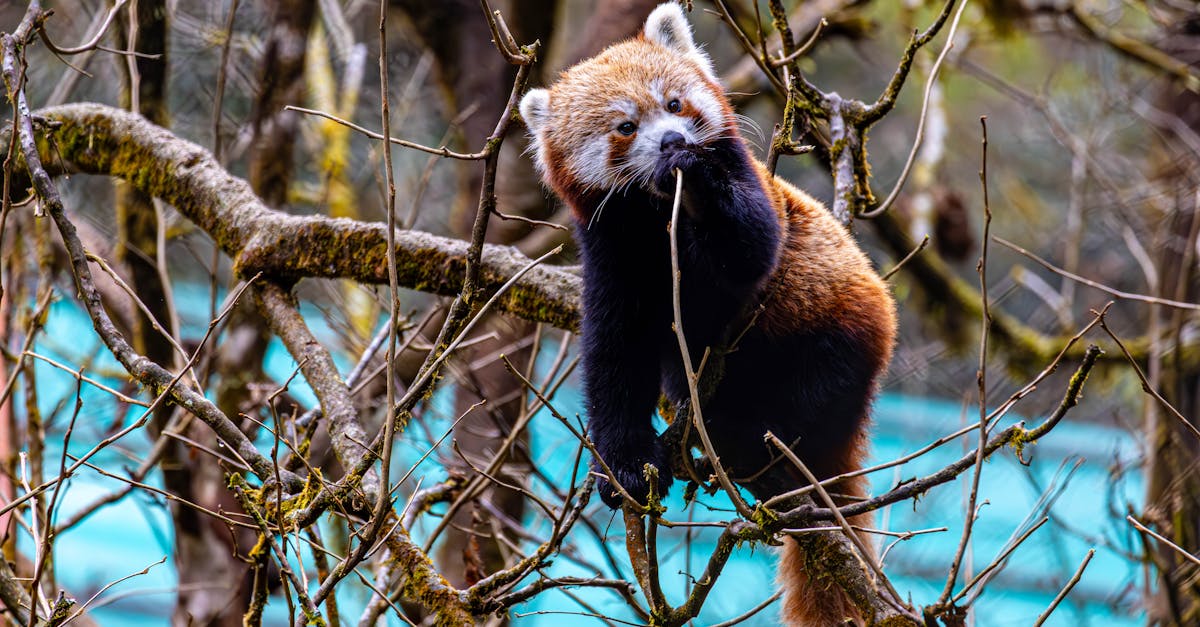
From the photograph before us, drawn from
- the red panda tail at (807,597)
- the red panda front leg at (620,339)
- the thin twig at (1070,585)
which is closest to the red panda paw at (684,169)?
the red panda front leg at (620,339)

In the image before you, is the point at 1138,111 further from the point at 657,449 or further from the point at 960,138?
the point at 960,138

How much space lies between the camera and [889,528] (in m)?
4.71

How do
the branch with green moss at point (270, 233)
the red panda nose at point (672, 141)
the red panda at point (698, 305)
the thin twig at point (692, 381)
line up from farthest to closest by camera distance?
the branch with green moss at point (270, 233) < the red panda at point (698, 305) < the red panda nose at point (672, 141) < the thin twig at point (692, 381)

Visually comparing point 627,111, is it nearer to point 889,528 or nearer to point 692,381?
point 692,381

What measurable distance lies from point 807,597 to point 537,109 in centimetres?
194

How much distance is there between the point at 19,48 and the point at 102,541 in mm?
6368

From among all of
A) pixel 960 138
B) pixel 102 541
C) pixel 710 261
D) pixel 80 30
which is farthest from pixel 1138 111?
pixel 102 541

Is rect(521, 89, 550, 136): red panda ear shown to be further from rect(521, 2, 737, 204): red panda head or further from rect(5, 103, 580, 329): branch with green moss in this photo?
rect(5, 103, 580, 329): branch with green moss

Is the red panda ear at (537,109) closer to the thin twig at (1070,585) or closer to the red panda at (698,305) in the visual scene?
the red panda at (698,305)

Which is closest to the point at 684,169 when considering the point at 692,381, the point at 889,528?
the point at 692,381

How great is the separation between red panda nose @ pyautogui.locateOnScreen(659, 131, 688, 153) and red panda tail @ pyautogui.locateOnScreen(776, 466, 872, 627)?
1.31 metres

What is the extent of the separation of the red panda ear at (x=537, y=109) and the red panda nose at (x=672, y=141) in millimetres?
702

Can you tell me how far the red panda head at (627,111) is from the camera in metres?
3.18

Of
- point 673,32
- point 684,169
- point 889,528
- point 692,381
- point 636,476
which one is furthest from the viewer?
point 889,528
